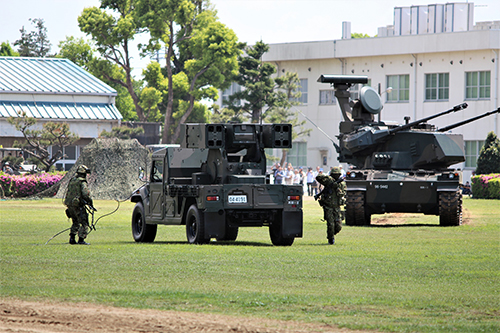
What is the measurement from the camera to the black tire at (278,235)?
1780cm

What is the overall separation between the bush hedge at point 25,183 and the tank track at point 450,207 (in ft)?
77.9

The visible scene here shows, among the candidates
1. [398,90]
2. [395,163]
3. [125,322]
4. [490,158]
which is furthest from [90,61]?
[125,322]

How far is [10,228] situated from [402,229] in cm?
1051

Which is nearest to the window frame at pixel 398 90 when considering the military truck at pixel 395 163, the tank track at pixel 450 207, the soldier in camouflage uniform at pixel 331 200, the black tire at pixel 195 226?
the military truck at pixel 395 163

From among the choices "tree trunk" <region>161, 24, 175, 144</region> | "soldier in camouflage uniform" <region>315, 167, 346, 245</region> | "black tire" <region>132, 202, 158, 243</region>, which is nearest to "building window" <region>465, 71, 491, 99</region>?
"tree trunk" <region>161, 24, 175, 144</region>

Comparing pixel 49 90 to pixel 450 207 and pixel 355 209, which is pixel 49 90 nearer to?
pixel 355 209

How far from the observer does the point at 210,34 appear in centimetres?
6625

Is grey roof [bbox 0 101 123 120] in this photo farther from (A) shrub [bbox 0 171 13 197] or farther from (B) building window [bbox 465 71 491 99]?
(B) building window [bbox 465 71 491 99]

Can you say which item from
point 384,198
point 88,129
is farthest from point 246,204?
point 88,129

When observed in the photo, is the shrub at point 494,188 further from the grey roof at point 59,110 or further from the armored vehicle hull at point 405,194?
the grey roof at point 59,110

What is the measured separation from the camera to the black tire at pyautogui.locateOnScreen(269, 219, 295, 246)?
17797 mm

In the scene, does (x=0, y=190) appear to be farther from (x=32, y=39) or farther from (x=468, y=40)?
(x=32, y=39)

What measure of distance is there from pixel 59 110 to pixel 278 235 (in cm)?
4304

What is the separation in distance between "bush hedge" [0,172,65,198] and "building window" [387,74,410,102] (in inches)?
1210
